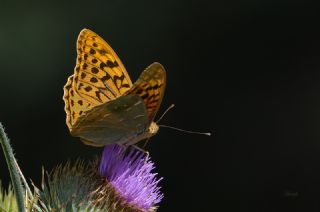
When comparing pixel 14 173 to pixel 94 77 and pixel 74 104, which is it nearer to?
pixel 74 104

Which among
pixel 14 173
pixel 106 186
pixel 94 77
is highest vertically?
pixel 94 77

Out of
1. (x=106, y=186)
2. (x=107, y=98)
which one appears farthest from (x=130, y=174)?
(x=107, y=98)

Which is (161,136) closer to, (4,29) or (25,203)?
(4,29)

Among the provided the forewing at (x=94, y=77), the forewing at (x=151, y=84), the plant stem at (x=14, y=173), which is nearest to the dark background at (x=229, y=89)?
the forewing at (x=94, y=77)

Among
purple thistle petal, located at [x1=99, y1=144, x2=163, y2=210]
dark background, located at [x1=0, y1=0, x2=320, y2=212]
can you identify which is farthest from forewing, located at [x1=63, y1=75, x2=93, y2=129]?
dark background, located at [x1=0, y1=0, x2=320, y2=212]

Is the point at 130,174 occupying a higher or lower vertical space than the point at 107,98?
lower

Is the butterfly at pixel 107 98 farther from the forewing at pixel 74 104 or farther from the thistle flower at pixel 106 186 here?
the thistle flower at pixel 106 186
